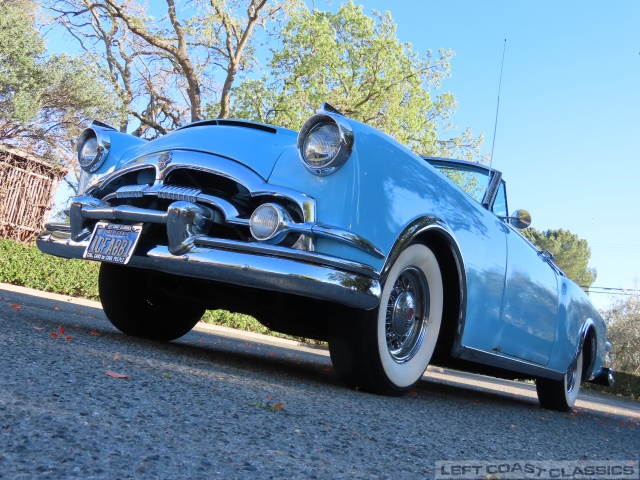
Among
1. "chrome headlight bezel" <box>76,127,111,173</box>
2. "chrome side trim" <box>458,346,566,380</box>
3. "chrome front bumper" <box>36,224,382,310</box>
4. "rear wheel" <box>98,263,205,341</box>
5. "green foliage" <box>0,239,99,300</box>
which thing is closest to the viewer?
"chrome front bumper" <box>36,224,382,310</box>

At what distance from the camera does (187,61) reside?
2092 cm

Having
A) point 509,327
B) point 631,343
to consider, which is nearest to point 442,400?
point 509,327

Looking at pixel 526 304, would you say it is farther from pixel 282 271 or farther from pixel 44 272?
pixel 44 272

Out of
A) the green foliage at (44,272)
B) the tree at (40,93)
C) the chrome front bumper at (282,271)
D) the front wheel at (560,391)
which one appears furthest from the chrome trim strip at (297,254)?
the tree at (40,93)

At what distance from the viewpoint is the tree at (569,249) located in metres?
55.3

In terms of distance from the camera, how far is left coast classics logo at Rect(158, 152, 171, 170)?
3374 millimetres

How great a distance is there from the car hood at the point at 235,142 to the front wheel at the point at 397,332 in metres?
0.79

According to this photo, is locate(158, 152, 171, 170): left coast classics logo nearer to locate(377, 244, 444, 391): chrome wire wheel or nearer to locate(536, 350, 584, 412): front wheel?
locate(377, 244, 444, 391): chrome wire wheel

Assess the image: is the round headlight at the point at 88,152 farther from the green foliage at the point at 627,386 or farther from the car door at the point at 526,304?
the green foliage at the point at 627,386

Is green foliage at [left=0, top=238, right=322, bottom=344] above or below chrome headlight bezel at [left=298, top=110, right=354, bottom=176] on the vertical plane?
below

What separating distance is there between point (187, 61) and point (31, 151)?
18.7ft

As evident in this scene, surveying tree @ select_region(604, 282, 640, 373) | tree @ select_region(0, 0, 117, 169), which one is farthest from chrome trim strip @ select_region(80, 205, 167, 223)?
tree @ select_region(604, 282, 640, 373)

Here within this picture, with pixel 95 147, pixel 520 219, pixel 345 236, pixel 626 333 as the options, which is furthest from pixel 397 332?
pixel 626 333

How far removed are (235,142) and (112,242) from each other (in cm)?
77
